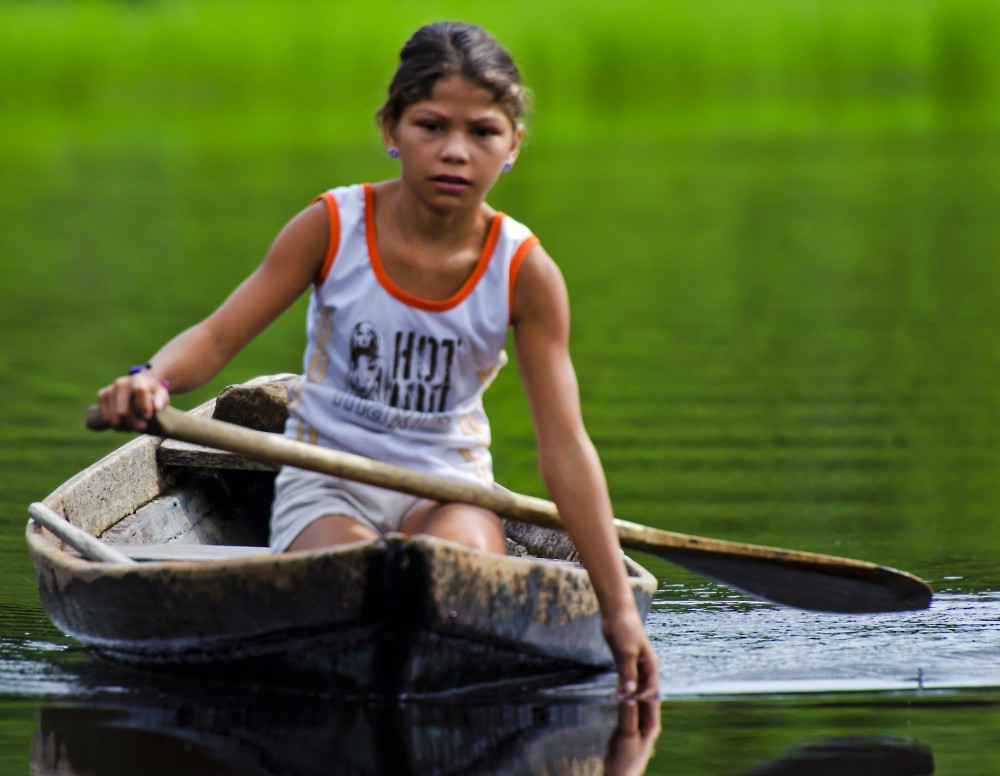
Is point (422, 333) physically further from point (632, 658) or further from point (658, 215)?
point (658, 215)

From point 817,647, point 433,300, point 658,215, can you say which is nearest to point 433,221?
point 433,300

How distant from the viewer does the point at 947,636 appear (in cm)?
476

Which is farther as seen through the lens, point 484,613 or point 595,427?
point 595,427

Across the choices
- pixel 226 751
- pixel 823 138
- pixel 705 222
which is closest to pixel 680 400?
pixel 226 751

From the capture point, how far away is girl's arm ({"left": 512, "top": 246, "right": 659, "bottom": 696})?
161 inches

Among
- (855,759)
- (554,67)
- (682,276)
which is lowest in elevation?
(855,759)

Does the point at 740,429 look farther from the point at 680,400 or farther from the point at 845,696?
the point at 845,696

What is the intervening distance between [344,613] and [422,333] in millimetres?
619

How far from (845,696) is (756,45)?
85.4ft

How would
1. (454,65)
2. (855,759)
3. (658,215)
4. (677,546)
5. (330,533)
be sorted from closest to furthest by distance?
(855,759) < (454,65) < (330,533) < (677,546) < (658,215)

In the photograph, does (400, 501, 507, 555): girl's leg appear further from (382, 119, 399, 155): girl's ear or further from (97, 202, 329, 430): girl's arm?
(382, 119, 399, 155): girl's ear

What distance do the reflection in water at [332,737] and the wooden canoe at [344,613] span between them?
8 cm

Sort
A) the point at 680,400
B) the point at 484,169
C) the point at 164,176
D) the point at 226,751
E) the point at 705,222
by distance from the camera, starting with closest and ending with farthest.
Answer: the point at 226,751, the point at 484,169, the point at 680,400, the point at 705,222, the point at 164,176

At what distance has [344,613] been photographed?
3846mm
